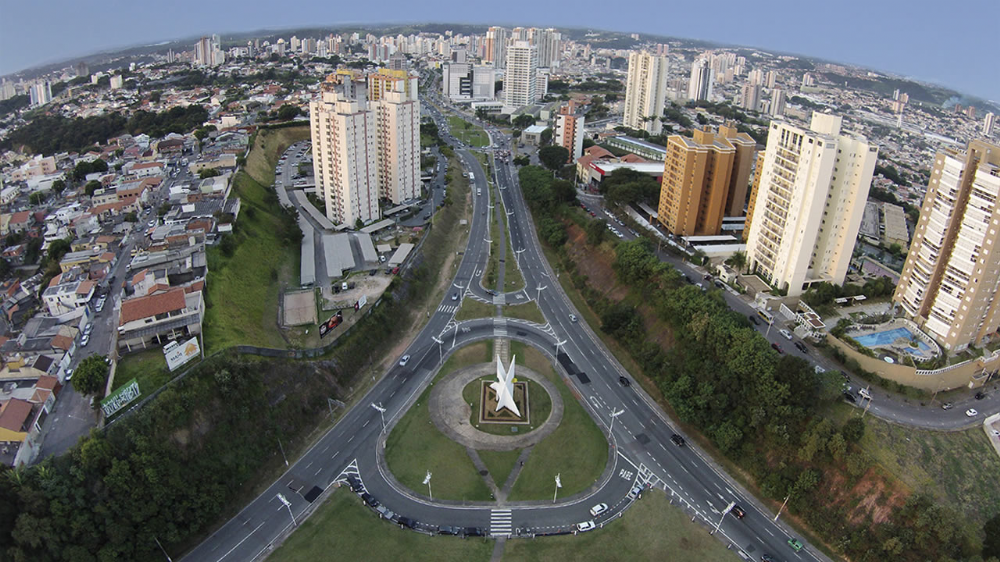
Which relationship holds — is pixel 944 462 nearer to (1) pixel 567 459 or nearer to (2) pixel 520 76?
(1) pixel 567 459

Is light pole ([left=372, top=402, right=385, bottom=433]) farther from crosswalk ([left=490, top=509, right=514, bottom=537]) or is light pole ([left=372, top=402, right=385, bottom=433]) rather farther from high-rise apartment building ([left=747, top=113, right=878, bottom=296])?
high-rise apartment building ([left=747, top=113, right=878, bottom=296])

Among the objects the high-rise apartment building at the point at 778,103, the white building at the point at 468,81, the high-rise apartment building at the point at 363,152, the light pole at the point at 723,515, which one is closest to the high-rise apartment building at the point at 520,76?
the white building at the point at 468,81

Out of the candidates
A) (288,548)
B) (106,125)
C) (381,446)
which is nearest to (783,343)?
(381,446)

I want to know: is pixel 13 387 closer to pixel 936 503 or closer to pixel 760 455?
pixel 760 455

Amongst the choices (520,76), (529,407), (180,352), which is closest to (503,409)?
(529,407)

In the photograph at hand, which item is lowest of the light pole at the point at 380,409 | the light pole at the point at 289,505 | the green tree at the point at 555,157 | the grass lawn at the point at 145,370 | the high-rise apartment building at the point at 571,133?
the light pole at the point at 289,505

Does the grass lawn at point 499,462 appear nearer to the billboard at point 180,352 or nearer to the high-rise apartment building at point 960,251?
the billboard at point 180,352

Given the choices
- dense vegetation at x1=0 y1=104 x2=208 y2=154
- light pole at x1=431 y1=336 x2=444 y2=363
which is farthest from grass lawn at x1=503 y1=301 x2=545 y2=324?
dense vegetation at x1=0 y1=104 x2=208 y2=154
